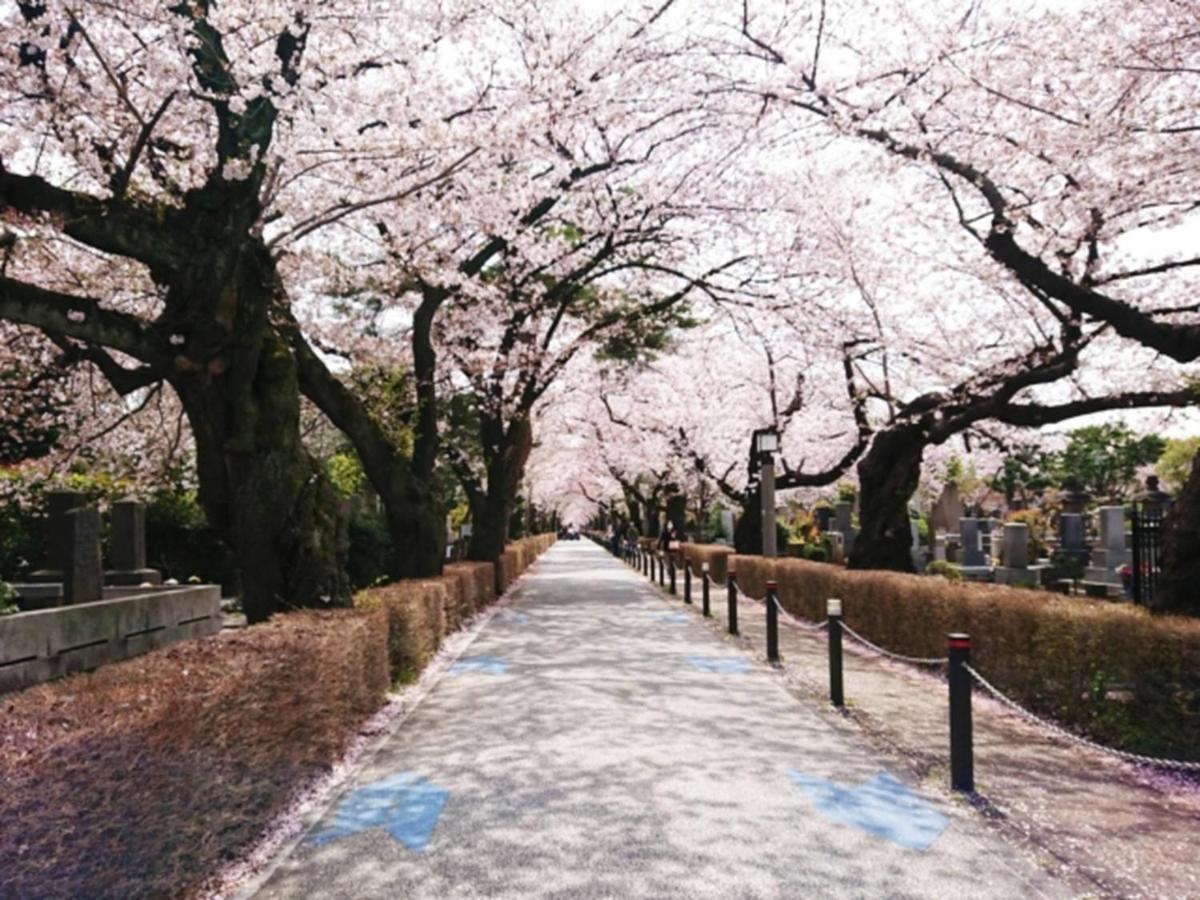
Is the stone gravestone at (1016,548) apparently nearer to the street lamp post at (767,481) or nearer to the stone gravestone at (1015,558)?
the stone gravestone at (1015,558)

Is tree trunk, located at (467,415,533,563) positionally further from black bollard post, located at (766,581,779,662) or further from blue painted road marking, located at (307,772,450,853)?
blue painted road marking, located at (307,772,450,853)

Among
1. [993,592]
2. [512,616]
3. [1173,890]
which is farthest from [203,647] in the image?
[512,616]

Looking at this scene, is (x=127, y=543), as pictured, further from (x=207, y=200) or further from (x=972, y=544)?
(x=972, y=544)

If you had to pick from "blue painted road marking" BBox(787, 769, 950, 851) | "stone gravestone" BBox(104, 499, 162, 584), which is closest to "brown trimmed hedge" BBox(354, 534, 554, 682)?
"stone gravestone" BBox(104, 499, 162, 584)

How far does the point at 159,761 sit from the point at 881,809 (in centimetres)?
394

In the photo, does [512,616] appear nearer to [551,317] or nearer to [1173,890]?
[551,317]

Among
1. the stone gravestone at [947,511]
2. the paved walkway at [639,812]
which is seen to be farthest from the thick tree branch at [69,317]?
the stone gravestone at [947,511]

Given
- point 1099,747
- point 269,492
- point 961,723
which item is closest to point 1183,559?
point 961,723

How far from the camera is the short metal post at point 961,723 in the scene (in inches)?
243

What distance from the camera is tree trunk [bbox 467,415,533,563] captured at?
23.4 metres

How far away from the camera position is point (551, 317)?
23.5 meters

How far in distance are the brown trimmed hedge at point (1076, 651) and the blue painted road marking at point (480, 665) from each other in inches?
189

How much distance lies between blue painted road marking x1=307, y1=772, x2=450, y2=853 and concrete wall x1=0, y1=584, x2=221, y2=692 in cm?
375

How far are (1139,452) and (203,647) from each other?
227ft
